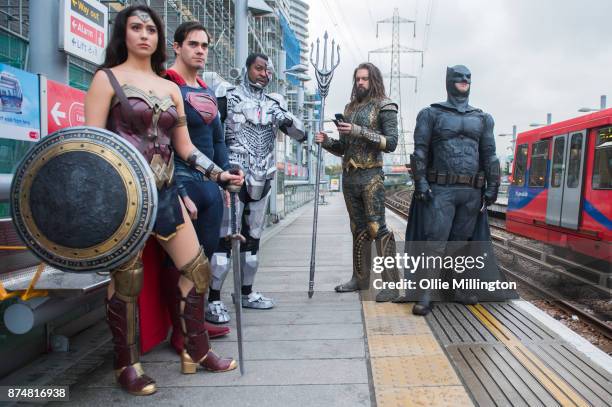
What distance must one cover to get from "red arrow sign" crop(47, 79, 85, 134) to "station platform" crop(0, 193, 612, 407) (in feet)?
5.40

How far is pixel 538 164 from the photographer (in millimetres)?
11812

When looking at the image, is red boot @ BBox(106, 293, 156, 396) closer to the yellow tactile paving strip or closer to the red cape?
the red cape

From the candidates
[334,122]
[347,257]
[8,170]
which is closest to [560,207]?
[347,257]

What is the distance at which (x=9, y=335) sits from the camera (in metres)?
2.57

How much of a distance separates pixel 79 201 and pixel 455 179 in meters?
3.08

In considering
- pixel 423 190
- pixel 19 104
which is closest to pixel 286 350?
pixel 423 190

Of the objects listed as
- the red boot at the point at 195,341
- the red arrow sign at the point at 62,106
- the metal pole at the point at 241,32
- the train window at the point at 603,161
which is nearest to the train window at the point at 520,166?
the train window at the point at 603,161

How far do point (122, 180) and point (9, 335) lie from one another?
3.39 feet

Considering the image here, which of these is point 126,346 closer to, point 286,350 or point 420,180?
point 286,350

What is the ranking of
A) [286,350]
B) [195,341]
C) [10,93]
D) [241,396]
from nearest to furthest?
[241,396] → [195,341] → [286,350] → [10,93]

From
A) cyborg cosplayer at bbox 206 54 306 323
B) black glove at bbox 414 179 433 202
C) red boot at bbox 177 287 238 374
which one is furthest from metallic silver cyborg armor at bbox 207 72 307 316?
black glove at bbox 414 179 433 202

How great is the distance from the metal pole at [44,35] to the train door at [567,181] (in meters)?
8.51

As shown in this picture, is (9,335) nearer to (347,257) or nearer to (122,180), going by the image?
(122,180)

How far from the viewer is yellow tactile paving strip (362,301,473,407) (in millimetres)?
2645
